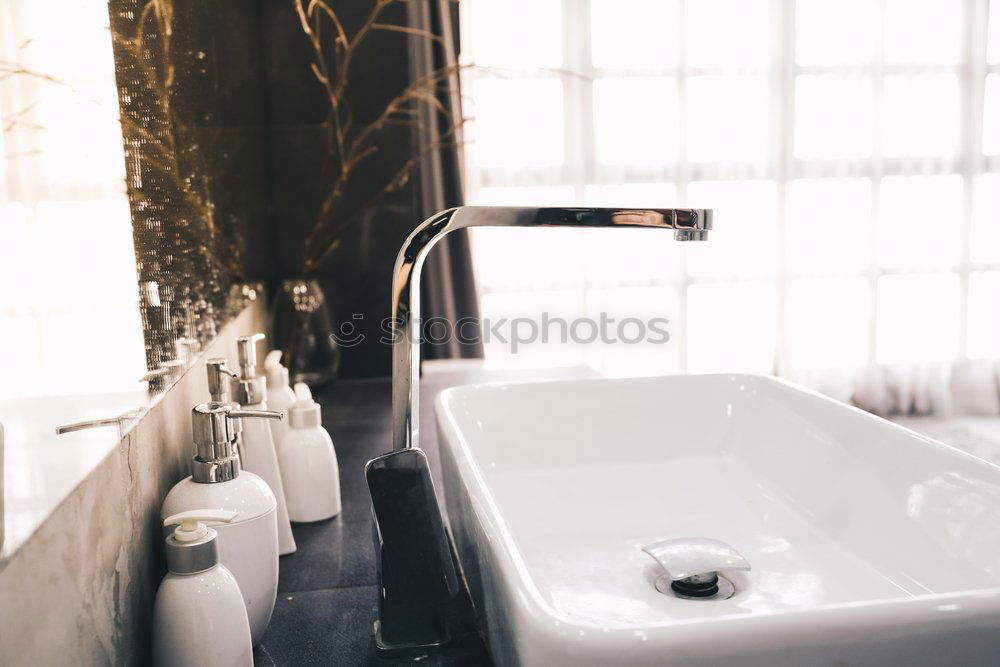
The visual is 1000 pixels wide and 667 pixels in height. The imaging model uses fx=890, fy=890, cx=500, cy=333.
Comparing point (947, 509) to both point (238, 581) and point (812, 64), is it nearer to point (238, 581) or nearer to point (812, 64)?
point (238, 581)

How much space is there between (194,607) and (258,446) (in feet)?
0.98

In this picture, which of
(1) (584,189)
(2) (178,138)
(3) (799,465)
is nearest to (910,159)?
(1) (584,189)

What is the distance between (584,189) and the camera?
10.3 ft

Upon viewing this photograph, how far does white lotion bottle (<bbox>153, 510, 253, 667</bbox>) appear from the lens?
56 cm

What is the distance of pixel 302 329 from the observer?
5.34ft

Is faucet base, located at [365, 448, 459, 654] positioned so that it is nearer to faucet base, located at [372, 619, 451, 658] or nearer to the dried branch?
faucet base, located at [372, 619, 451, 658]

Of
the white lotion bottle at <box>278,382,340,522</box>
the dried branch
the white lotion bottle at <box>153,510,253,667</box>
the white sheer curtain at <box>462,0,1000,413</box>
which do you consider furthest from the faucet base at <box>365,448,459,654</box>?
the white sheer curtain at <box>462,0,1000,413</box>

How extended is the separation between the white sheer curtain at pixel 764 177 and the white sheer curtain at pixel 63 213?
7.85 feet

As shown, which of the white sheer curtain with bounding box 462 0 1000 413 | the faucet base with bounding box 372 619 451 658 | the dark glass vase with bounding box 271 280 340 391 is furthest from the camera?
the white sheer curtain with bounding box 462 0 1000 413

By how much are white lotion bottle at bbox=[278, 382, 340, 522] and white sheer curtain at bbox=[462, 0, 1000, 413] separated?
216 cm

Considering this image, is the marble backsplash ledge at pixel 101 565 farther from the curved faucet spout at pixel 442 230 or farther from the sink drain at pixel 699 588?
the sink drain at pixel 699 588

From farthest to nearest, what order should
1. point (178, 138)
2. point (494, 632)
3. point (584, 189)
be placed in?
point (584, 189)
point (178, 138)
point (494, 632)

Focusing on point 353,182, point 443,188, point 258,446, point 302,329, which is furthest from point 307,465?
point 443,188

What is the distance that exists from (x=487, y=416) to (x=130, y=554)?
0.50m
